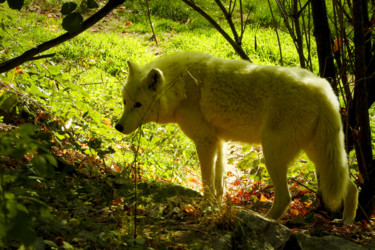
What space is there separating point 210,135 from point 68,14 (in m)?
2.62

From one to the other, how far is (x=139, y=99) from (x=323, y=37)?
2042 millimetres

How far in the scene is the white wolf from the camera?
3.78m

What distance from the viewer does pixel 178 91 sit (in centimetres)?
466

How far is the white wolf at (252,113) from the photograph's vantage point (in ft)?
12.4

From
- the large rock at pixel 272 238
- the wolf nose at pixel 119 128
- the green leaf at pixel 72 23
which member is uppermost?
the green leaf at pixel 72 23

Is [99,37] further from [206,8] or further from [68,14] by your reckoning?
[68,14]

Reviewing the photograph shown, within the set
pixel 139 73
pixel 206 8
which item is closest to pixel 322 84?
pixel 139 73

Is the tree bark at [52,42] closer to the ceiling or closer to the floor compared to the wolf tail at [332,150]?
closer to the ceiling

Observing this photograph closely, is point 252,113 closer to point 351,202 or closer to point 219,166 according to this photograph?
point 219,166

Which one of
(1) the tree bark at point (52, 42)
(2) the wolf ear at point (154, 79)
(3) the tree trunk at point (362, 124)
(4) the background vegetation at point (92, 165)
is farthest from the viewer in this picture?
(2) the wolf ear at point (154, 79)

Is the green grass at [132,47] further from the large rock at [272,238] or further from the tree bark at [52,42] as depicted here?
the tree bark at [52,42]

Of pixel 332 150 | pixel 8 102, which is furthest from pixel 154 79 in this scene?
pixel 332 150

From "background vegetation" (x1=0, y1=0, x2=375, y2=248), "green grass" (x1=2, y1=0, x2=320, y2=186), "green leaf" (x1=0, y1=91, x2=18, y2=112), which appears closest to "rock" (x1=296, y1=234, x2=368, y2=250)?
"background vegetation" (x1=0, y1=0, x2=375, y2=248)

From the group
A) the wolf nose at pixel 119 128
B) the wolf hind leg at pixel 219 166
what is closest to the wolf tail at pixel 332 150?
the wolf hind leg at pixel 219 166
